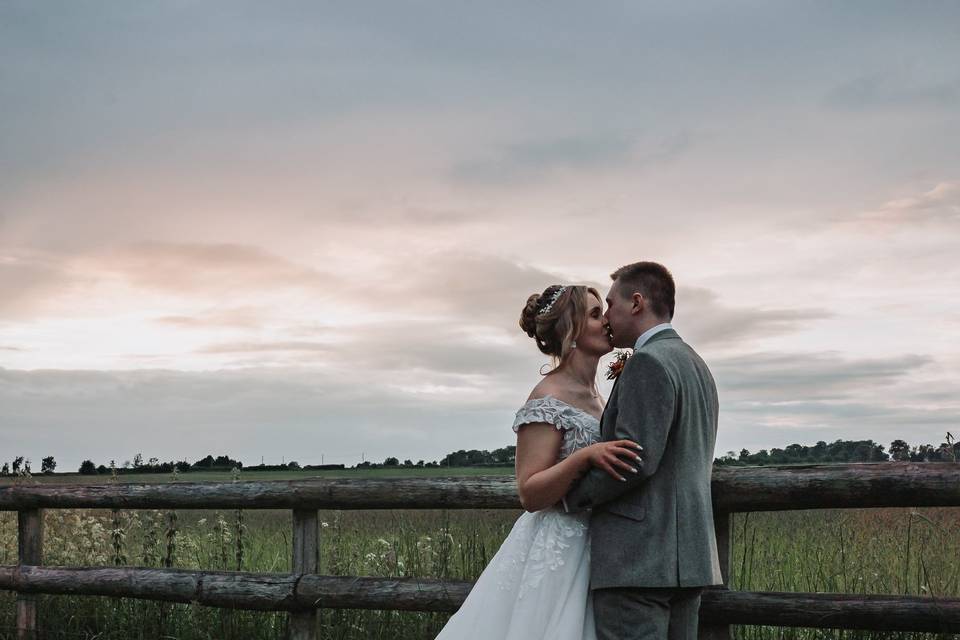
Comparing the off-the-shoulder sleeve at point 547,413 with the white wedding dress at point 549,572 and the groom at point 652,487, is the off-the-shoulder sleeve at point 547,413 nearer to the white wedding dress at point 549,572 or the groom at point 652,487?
the white wedding dress at point 549,572

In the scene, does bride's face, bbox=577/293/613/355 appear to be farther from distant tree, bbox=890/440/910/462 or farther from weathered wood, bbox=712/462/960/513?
distant tree, bbox=890/440/910/462

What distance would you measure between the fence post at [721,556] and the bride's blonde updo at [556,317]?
4.38 ft

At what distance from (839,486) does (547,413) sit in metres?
1.60

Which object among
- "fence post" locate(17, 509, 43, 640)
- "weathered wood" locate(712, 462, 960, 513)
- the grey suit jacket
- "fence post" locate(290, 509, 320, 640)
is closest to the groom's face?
the grey suit jacket

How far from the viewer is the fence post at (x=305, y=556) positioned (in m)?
5.99

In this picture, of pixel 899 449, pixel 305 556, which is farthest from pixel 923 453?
pixel 305 556

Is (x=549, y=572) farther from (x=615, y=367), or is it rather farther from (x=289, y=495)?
(x=289, y=495)

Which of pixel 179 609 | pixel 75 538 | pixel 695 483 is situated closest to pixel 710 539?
pixel 695 483

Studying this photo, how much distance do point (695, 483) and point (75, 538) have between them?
754cm

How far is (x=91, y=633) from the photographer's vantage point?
23.5 ft

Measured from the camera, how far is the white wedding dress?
3619 millimetres

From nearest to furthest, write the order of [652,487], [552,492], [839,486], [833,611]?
[652,487]
[552,492]
[839,486]
[833,611]

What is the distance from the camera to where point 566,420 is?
143 inches

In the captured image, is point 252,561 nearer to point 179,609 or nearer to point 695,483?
point 179,609
